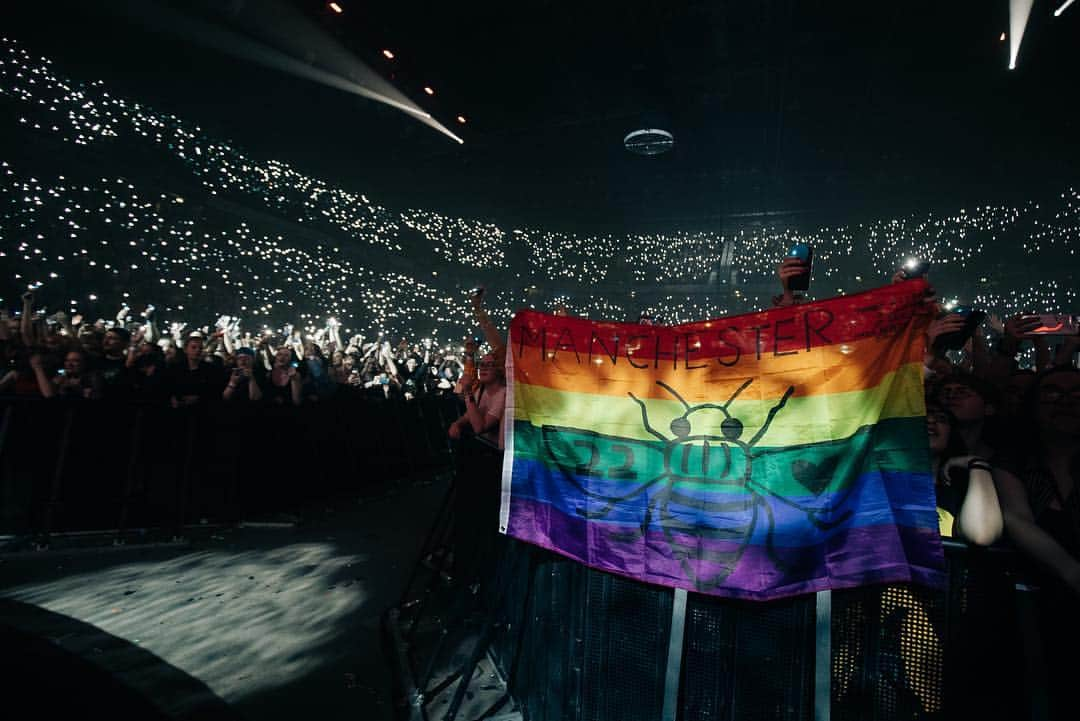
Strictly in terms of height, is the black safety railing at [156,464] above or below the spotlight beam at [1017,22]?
below

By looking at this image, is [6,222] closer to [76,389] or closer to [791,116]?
[76,389]

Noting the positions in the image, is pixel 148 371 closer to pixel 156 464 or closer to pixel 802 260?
pixel 156 464

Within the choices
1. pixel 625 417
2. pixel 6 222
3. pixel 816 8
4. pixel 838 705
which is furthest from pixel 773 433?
pixel 6 222

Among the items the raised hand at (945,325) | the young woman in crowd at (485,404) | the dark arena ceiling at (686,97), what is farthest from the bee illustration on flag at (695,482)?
the dark arena ceiling at (686,97)

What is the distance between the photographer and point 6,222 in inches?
522

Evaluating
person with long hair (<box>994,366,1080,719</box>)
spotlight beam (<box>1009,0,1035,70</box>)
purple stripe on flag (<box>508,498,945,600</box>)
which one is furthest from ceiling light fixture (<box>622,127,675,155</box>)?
purple stripe on flag (<box>508,498,945,600</box>)

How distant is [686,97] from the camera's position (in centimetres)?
1154

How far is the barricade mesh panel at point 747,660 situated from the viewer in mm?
2029

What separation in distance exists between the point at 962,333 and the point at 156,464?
8798mm

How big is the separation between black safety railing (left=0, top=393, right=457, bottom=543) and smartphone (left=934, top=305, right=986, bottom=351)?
8.33 metres

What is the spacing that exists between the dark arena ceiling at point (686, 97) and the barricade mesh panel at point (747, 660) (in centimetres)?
1002

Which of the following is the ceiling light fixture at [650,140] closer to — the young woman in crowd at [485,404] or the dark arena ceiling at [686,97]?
the dark arena ceiling at [686,97]

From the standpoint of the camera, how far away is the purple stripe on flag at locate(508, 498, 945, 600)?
6.51 feet

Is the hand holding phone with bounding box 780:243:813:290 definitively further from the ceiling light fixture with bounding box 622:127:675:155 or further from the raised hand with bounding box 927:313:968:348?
the ceiling light fixture with bounding box 622:127:675:155
